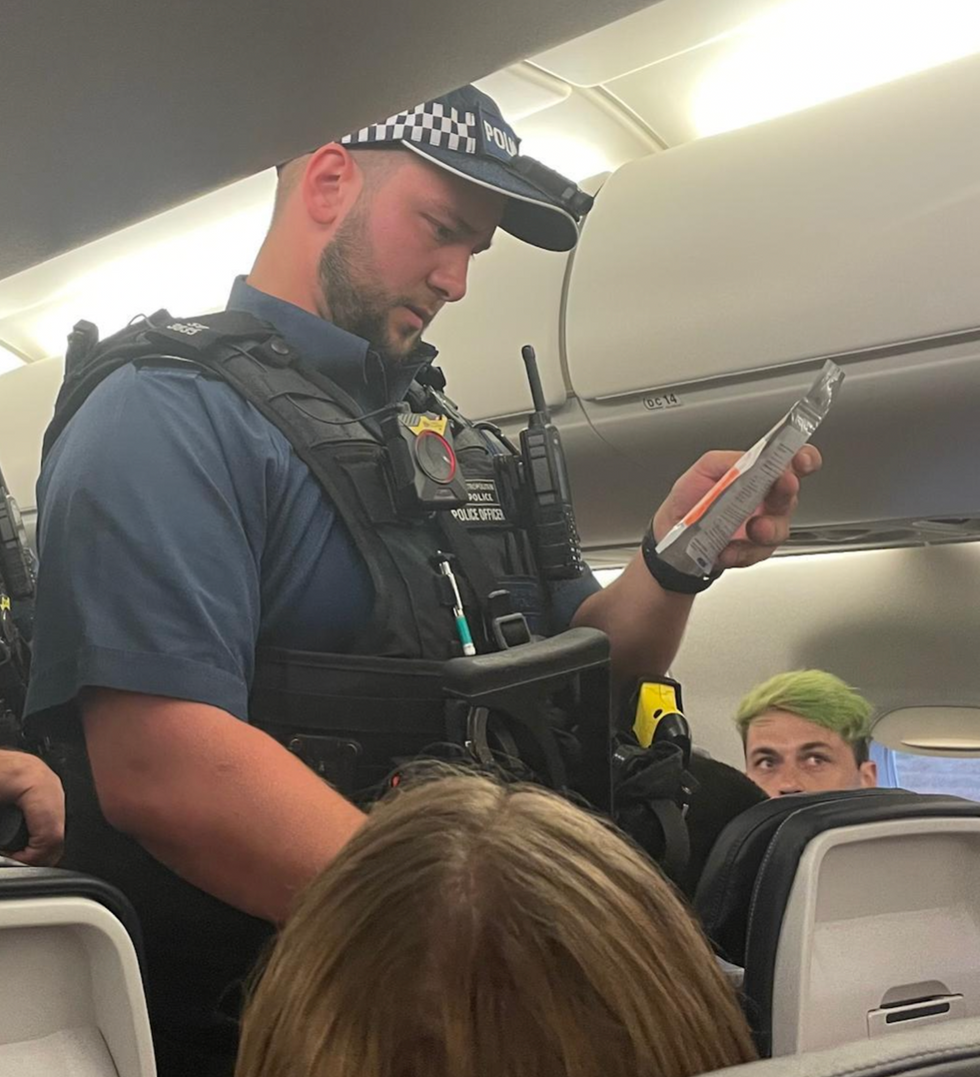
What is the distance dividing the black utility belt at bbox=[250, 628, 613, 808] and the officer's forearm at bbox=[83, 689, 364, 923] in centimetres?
5

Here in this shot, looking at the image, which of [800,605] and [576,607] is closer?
Answer: [576,607]

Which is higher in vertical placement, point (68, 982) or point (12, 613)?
point (12, 613)

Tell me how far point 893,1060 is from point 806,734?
166cm

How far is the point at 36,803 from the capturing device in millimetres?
1422

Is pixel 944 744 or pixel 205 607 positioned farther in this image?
pixel 944 744

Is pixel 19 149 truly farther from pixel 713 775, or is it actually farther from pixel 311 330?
pixel 713 775

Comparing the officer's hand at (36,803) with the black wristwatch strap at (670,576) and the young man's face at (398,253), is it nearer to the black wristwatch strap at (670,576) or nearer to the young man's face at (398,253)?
the young man's face at (398,253)

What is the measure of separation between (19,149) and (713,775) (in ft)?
4.36

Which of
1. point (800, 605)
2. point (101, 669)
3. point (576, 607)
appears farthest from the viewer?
point (800, 605)

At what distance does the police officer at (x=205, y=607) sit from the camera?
1189mm

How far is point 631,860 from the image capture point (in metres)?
0.77

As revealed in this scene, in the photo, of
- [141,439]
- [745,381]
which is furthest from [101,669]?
[745,381]

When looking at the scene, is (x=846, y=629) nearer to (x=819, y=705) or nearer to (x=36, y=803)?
(x=819, y=705)

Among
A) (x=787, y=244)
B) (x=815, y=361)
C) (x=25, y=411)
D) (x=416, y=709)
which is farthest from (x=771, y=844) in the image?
(x=25, y=411)
